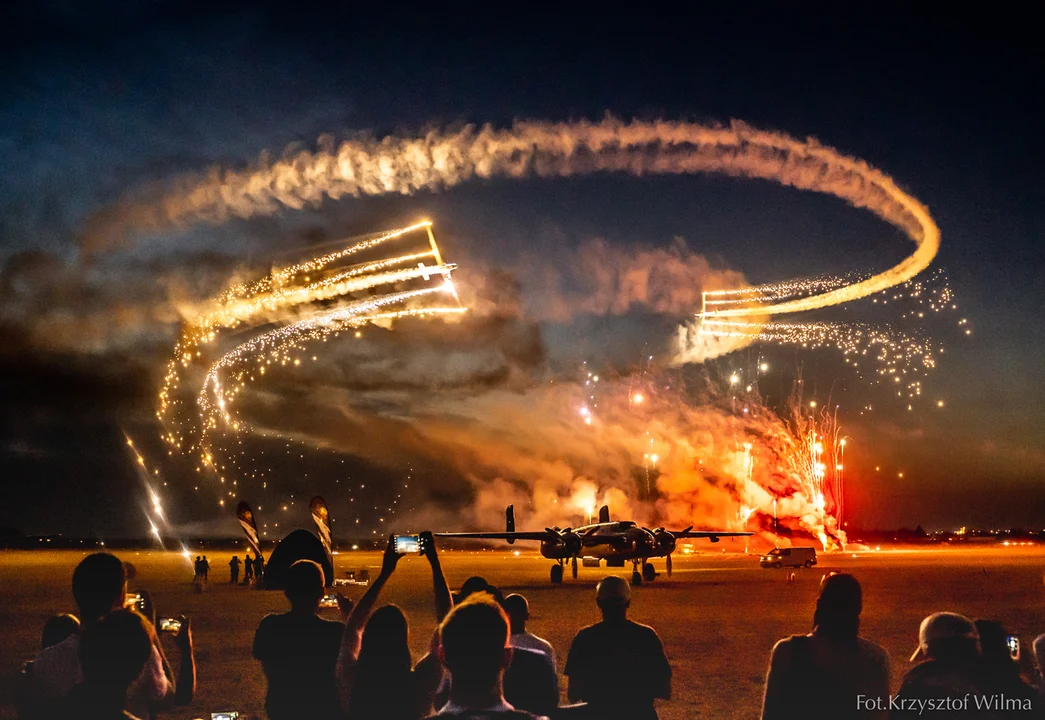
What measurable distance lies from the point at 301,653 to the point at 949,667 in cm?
381

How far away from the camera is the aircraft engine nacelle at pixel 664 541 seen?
3903cm

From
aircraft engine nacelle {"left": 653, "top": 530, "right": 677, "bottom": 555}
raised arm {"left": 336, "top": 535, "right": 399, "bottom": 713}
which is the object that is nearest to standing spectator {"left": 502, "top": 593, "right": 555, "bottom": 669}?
raised arm {"left": 336, "top": 535, "right": 399, "bottom": 713}

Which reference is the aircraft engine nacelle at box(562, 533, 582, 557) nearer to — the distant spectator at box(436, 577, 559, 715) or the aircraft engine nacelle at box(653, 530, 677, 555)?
the aircraft engine nacelle at box(653, 530, 677, 555)

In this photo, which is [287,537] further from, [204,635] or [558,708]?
[204,635]

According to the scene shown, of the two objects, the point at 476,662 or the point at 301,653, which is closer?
the point at 476,662

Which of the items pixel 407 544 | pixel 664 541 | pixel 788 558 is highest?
pixel 407 544

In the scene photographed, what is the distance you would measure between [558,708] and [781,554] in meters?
53.6

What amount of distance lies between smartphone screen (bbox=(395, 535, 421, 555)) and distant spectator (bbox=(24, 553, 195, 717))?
1738 millimetres

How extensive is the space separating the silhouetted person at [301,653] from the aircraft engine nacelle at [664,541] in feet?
Result: 116

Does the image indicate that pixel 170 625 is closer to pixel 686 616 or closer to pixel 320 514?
pixel 320 514

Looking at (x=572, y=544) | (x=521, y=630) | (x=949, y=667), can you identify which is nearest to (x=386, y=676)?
(x=521, y=630)

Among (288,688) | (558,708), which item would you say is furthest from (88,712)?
(558,708)

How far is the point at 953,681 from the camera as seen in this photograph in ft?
14.8

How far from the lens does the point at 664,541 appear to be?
1547 inches
